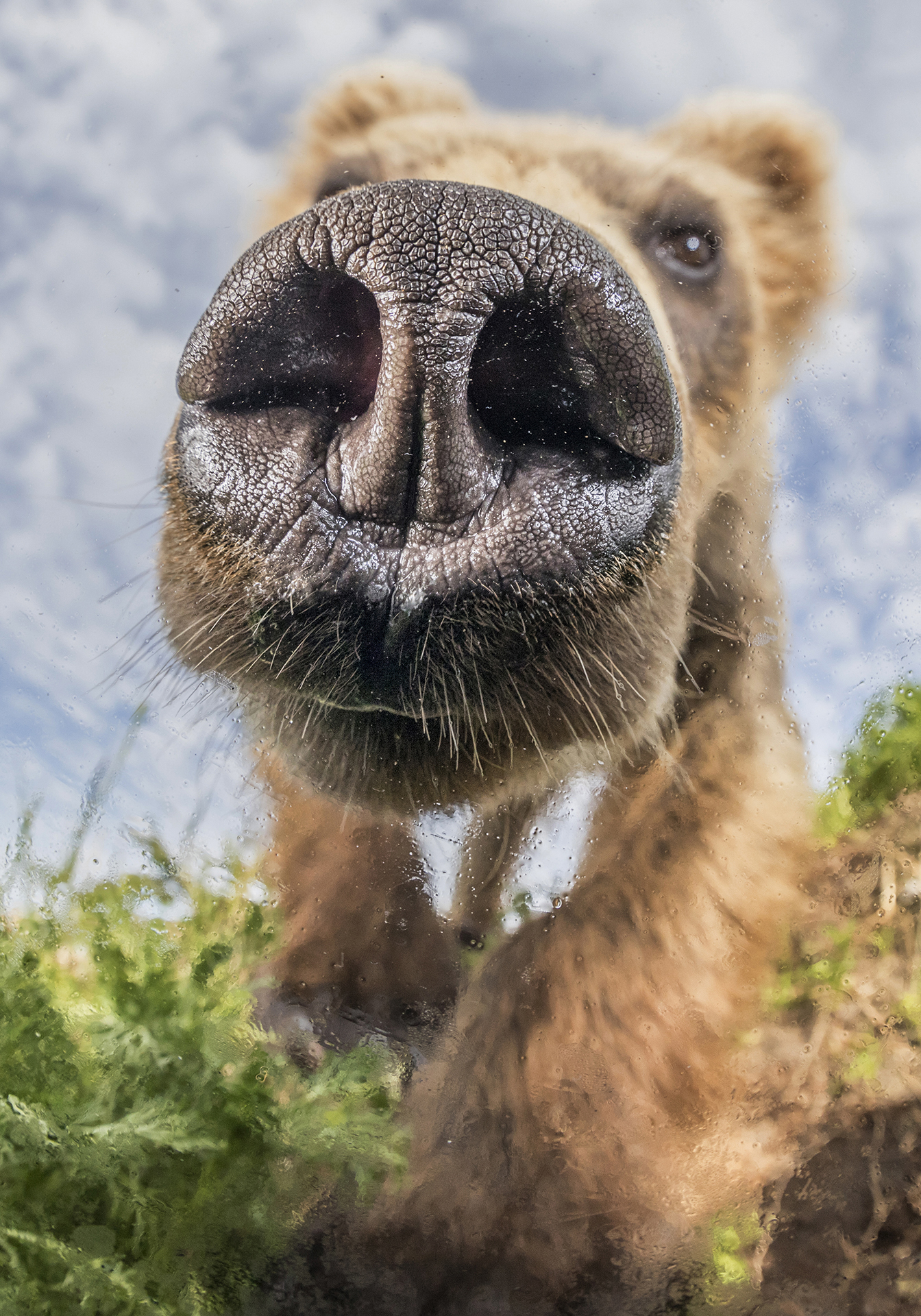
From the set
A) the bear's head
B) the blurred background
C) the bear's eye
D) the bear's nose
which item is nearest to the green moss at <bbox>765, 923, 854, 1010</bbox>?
the blurred background

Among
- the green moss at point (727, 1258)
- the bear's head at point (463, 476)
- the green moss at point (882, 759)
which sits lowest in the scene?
the green moss at point (727, 1258)

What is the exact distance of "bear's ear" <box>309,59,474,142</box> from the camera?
975 mm

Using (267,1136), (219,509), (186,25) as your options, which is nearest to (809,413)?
(219,509)

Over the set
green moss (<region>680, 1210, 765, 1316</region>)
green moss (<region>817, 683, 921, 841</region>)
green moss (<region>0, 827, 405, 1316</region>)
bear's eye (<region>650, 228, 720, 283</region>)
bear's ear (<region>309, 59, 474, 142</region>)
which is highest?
bear's ear (<region>309, 59, 474, 142</region>)

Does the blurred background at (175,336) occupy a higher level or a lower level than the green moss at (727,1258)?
higher

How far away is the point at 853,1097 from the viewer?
82 centimetres

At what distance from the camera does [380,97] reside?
3.59 ft

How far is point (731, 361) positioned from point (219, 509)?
604 mm

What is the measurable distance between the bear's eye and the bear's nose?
1.32 feet

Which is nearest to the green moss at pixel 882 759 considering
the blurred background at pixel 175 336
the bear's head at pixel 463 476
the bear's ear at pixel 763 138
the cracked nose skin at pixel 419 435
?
the blurred background at pixel 175 336

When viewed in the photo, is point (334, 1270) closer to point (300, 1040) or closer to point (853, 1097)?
point (300, 1040)

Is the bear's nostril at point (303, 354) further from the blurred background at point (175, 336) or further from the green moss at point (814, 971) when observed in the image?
the green moss at point (814, 971)

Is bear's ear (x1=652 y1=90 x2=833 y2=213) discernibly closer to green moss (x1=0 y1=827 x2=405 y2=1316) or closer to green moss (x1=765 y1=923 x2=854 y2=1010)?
green moss (x1=765 y1=923 x2=854 y2=1010)

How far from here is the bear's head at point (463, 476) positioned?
2.50 feet
